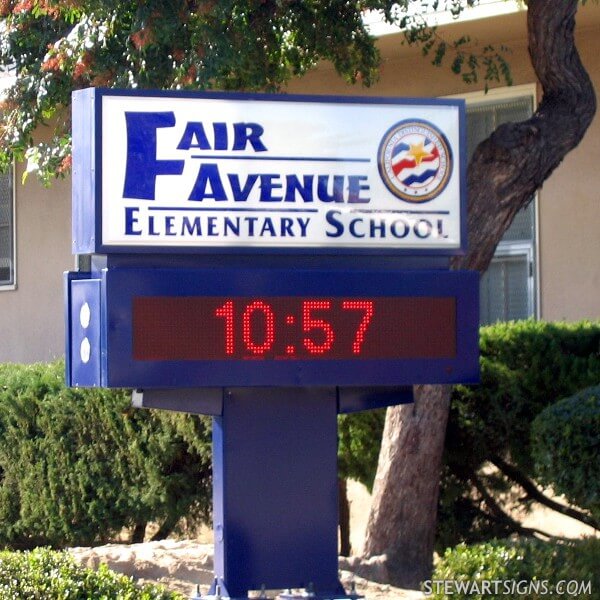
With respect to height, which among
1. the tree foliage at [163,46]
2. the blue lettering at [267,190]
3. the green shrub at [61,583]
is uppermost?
the tree foliage at [163,46]

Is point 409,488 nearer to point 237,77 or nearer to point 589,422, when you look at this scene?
point 589,422

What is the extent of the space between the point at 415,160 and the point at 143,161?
4.13 ft

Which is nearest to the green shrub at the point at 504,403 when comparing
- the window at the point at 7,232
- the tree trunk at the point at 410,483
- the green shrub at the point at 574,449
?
the tree trunk at the point at 410,483

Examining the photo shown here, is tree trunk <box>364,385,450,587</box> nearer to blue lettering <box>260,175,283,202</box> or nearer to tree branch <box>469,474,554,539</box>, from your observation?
tree branch <box>469,474,554,539</box>

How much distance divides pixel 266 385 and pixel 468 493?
12.6ft

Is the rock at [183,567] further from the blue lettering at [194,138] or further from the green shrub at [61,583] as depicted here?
the blue lettering at [194,138]

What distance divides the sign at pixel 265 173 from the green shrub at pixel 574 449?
149 centimetres

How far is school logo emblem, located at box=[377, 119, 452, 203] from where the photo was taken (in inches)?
224

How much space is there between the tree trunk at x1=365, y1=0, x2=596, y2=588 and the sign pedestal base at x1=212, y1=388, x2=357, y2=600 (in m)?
2.30

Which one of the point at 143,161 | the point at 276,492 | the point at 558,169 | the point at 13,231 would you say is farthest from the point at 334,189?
the point at 13,231

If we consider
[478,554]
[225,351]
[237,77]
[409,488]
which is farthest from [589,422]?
[237,77]

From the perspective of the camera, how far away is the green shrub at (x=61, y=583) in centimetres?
526

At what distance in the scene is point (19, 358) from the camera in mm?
14688

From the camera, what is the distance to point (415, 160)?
5734 millimetres
